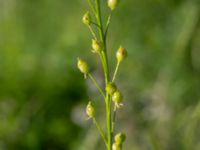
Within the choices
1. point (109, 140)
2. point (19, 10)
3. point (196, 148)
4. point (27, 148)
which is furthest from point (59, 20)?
point (109, 140)

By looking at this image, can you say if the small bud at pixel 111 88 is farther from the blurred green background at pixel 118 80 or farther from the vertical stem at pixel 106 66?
the blurred green background at pixel 118 80

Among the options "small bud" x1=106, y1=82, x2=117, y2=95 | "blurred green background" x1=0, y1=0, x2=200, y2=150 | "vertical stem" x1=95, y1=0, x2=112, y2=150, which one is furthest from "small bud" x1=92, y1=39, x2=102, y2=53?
"blurred green background" x1=0, y1=0, x2=200, y2=150

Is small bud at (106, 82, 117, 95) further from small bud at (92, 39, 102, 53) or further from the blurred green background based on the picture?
the blurred green background

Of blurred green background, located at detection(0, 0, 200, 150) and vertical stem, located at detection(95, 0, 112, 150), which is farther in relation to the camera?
blurred green background, located at detection(0, 0, 200, 150)

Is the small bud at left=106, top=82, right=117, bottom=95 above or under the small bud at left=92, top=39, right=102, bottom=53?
under

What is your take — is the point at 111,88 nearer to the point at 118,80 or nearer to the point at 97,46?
the point at 97,46

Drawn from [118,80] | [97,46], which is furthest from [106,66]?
[118,80]

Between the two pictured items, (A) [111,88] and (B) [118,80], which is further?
(B) [118,80]

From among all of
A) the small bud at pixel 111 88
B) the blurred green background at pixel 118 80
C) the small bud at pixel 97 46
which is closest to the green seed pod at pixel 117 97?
the small bud at pixel 111 88

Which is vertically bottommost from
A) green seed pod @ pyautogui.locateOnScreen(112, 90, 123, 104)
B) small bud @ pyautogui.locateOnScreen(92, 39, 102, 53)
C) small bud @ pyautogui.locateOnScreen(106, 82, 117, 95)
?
green seed pod @ pyautogui.locateOnScreen(112, 90, 123, 104)
